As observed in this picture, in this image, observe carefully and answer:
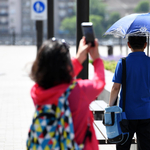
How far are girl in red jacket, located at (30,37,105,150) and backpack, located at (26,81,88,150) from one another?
0.13 feet

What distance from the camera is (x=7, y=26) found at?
451ft

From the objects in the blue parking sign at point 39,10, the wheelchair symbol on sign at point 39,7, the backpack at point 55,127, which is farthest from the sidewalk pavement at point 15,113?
the wheelchair symbol on sign at point 39,7

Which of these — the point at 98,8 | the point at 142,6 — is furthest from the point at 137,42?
the point at 142,6

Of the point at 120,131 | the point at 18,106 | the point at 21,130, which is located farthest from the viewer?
the point at 18,106

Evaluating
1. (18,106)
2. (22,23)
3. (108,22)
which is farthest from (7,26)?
(18,106)

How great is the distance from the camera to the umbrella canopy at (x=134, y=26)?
13.2ft

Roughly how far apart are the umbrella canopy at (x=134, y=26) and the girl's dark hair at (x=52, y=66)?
76.9 inches

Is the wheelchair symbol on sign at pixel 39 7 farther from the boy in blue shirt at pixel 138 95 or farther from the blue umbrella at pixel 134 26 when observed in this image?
the boy in blue shirt at pixel 138 95

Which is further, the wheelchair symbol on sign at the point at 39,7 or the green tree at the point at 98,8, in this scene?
the green tree at the point at 98,8

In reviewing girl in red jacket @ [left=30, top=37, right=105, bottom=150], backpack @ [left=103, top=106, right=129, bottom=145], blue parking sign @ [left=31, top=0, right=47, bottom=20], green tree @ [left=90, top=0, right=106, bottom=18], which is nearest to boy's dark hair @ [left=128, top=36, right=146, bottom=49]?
backpack @ [left=103, top=106, right=129, bottom=145]

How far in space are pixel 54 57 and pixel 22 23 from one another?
134170 millimetres

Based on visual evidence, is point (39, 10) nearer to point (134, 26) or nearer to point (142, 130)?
point (134, 26)

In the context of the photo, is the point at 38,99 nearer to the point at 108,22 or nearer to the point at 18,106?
the point at 18,106

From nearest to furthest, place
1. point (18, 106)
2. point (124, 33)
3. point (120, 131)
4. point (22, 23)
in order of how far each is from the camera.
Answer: point (120, 131) < point (124, 33) < point (18, 106) < point (22, 23)
